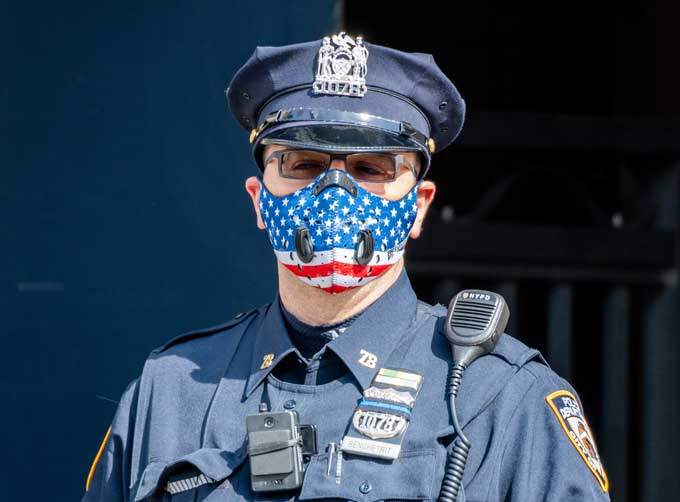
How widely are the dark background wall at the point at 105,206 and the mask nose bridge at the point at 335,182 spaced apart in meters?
1.10

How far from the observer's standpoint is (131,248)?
3205 mm

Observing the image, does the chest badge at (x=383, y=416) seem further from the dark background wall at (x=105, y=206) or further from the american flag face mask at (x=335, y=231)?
the dark background wall at (x=105, y=206)

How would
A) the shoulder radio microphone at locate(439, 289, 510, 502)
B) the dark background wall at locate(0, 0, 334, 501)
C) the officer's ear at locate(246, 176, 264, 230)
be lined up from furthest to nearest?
1. the dark background wall at locate(0, 0, 334, 501)
2. the officer's ear at locate(246, 176, 264, 230)
3. the shoulder radio microphone at locate(439, 289, 510, 502)

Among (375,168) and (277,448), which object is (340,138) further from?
(277,448)

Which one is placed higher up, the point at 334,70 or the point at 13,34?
the point at 13,34

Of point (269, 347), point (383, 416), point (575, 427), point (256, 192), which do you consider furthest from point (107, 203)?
point (575, 427)

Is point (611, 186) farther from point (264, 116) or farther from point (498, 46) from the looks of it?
A: point (264, 116)

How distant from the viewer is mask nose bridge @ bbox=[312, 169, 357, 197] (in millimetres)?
2189

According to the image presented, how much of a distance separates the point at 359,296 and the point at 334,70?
0.47m

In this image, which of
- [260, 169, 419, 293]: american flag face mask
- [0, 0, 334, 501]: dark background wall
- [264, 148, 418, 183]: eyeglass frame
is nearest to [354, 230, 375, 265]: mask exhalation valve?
[260, 169, 419, 293]: american flag face mask

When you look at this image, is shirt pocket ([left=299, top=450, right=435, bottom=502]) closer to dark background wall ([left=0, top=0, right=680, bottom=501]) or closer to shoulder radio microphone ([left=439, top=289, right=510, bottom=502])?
shoulder radio microphone ([left=439, top=289, right=510, bottom=502])

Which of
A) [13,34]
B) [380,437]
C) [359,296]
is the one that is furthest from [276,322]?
[13,34]

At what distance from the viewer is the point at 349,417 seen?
2143 millimetres

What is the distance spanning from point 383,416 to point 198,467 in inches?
14.5
